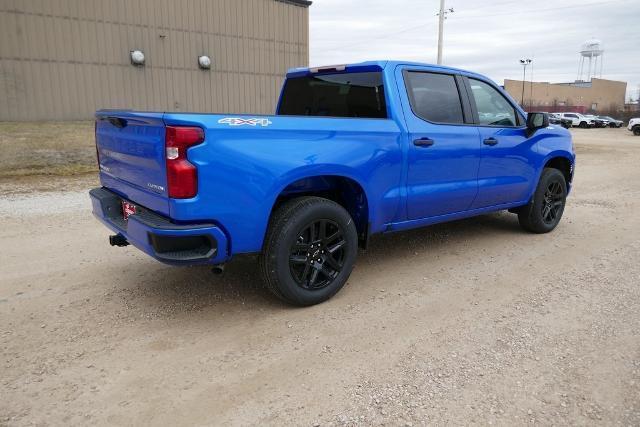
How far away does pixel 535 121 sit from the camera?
5.44 metres

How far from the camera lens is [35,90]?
1667 centimetres

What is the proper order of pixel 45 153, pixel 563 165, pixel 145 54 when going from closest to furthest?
1. pixel 563 165
2. pixel 45 153
3. pixel 145 54

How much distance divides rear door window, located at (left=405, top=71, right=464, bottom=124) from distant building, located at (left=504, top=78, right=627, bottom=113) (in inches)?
2614

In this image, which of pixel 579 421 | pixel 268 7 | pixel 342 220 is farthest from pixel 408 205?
Answer: pixel 268 7

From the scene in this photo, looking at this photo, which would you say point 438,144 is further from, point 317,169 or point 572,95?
point 572,95

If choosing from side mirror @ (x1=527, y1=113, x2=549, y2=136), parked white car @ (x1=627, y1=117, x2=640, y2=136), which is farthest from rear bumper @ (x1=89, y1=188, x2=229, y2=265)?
parked white car @ (x1=627, y1=117, x2=640, y2=136)

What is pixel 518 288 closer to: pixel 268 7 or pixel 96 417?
pixel 96 417

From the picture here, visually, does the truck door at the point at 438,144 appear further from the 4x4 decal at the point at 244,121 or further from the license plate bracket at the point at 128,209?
the license plate bracket at the point at 128,209

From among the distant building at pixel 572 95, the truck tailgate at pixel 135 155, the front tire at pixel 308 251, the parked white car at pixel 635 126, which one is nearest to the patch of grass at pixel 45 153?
the truck tailgate at pixel 135 155

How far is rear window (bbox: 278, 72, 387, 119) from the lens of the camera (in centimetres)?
441

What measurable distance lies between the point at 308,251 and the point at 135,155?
1.41 metres

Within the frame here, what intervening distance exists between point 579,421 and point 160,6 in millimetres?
19519

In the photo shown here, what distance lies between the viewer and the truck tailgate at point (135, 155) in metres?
3.14

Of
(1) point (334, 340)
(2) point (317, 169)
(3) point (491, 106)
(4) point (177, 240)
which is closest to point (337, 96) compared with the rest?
(2) point (317, 169)
